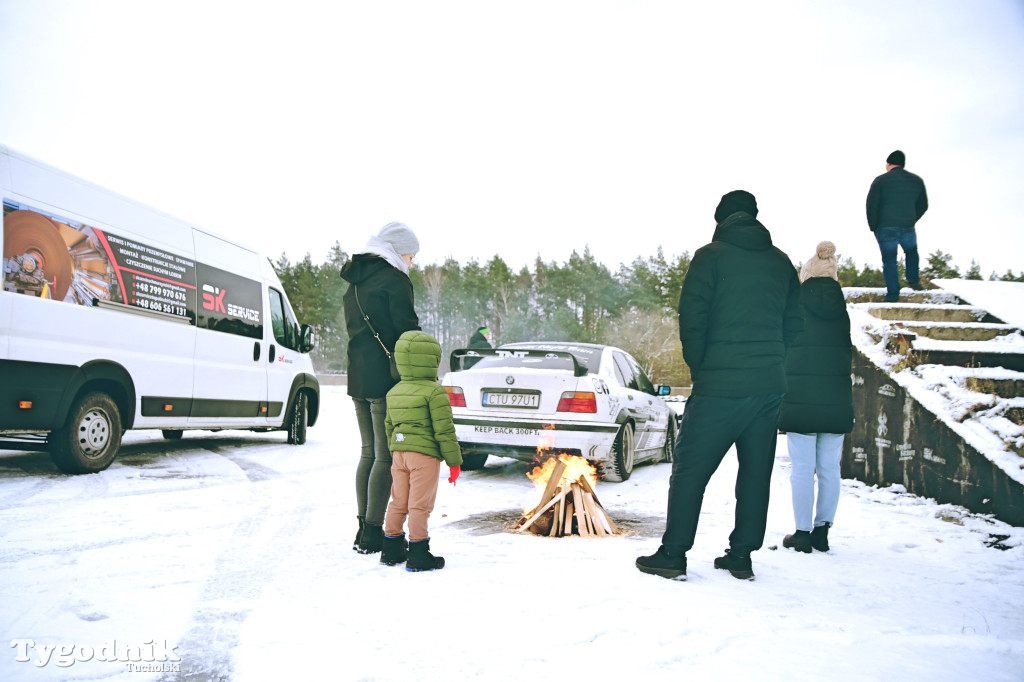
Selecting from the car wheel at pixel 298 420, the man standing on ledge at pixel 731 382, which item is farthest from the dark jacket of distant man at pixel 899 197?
the car wheel at pixel 298 420

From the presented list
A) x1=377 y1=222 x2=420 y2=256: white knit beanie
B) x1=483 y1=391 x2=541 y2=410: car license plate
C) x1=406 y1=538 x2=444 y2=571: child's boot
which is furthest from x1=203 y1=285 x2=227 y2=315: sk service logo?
x1=406 y1=538 x2=444 y2=571: child's boot

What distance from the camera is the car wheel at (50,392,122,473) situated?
6547 mm

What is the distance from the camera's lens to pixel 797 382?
4.45 m

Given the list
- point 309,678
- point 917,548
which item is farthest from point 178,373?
point 917,548

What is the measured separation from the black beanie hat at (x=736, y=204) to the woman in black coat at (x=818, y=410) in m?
0.92

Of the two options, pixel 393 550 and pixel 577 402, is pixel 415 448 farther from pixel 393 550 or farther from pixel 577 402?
pixel 577 402

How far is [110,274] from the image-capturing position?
7.05 metres

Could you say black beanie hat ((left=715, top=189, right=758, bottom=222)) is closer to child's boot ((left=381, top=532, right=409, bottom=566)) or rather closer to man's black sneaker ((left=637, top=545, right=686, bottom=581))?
man's black sneaker ((left=637, top=545, right=686, bottom=581))

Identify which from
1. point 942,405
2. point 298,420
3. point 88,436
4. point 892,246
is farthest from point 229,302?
point 892,246

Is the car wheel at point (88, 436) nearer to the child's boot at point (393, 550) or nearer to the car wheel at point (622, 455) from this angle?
the child's boot at point (393, 550)

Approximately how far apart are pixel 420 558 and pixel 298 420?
7800mm

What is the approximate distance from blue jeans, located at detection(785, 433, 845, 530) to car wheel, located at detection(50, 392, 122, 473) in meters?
6.66

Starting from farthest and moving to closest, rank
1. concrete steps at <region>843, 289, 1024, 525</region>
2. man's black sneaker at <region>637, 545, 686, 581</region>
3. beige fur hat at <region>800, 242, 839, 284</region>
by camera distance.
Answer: concrete steps at <region>843, 289, 1024, 525</region> → beige fur hat at <region>800, 242, 839, 284</region> → man's black sneaker at <region>637, 545, 686, 581</region>

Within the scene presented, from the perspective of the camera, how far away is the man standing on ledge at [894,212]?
327 inches
